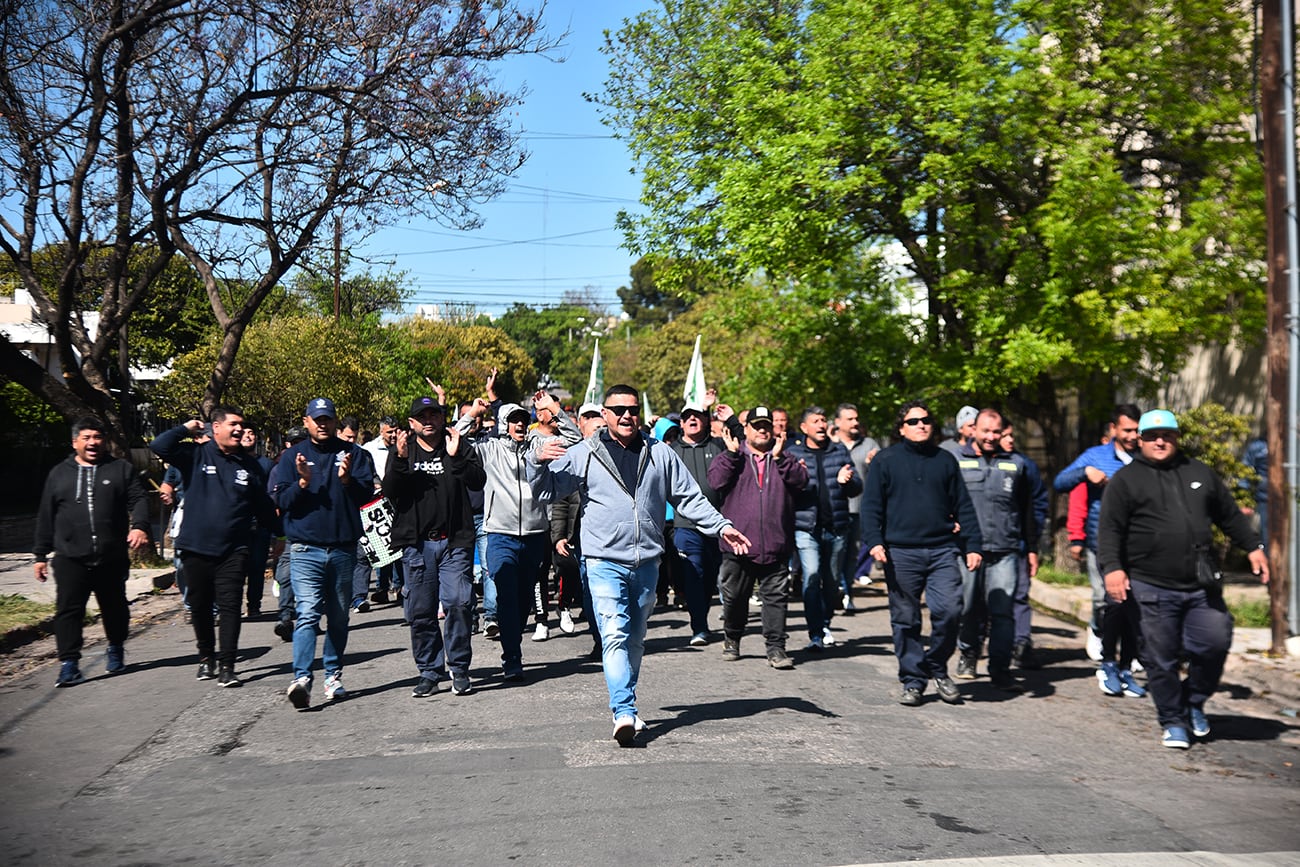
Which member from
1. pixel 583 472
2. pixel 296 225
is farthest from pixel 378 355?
pixel 583 472

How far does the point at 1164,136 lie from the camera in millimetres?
15398

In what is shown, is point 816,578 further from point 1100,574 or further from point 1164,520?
point 1164,520

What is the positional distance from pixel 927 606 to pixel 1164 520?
65.7 inches

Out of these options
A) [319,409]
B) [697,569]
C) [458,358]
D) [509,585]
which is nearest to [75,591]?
[319,409]

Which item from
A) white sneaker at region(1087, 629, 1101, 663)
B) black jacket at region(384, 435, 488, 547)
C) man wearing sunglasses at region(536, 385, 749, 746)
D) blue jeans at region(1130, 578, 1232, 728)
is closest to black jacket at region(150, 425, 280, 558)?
black jacket at region(384, 435, 488, 547)

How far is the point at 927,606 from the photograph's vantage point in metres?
8.34

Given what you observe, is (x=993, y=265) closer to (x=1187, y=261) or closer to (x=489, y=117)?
(x=1187, y=261)

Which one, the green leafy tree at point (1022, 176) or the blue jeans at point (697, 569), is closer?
the blue jeans at point (697, 569)

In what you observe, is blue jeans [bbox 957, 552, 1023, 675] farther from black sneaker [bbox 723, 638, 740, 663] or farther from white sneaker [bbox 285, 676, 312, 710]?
white sneaker [bbox 285, 676, 312, 710]

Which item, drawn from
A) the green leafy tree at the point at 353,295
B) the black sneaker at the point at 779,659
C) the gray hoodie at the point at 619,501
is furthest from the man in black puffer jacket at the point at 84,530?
the green leafy tree at the point at 353,295

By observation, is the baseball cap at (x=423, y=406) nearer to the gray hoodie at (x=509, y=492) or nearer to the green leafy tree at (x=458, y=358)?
the gray hoodie at (x=509, y=492)

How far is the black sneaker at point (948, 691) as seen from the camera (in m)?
8.43

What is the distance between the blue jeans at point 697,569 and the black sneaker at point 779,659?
49.8 inches

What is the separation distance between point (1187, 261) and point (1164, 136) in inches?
100
